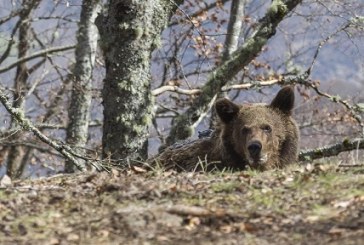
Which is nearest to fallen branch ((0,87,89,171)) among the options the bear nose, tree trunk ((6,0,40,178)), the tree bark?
the bear nose

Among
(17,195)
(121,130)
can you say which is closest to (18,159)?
(121,130)

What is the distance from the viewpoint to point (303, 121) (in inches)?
1050

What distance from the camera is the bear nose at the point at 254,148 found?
9.25 meters

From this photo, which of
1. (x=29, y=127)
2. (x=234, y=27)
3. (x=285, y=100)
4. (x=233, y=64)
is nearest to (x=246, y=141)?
(x=285, y=100)

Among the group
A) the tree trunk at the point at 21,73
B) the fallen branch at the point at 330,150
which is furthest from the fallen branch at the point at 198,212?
the tree trunk at the point at 21,73

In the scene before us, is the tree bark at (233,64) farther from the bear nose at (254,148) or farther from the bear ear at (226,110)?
the bear nose at (254,148)

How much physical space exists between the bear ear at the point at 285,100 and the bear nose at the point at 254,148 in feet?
3.18

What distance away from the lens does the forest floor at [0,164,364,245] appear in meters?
4.73

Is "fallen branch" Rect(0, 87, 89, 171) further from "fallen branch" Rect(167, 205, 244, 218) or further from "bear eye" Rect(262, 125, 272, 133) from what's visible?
"fallen branch" Rect(167, 205, 244, 218)

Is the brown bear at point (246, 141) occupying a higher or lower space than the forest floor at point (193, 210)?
higher

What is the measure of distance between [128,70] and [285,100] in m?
2.61

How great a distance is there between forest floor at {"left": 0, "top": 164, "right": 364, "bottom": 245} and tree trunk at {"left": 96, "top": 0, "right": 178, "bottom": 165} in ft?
16.8

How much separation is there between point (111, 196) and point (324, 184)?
5.08 ft

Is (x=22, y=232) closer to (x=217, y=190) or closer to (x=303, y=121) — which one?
(x=217, y=190)
